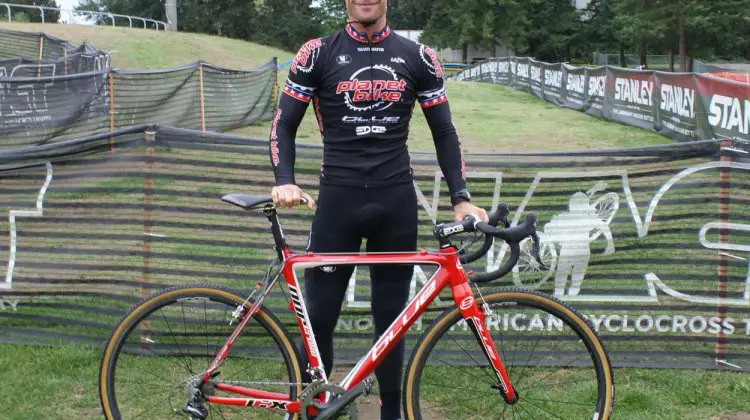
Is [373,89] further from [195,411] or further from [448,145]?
[195,411]

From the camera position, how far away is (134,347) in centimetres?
498

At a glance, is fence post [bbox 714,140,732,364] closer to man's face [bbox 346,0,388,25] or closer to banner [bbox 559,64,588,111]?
man's face [bbox 346,0,388,25]

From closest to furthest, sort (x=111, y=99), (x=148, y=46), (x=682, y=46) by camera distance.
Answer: (x=111, y=99) → (x=148, y=46) → (x=682, y=46)

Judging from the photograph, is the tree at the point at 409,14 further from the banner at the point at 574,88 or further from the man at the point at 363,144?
the man at the point at 363,144

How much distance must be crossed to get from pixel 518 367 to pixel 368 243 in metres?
1.66

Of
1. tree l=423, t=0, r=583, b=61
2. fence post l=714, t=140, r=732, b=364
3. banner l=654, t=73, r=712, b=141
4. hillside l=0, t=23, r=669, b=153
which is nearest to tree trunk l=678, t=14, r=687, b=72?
tree l=423, t=0, r=583, b=61

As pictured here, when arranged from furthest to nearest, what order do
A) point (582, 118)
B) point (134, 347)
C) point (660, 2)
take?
1. point (660, 2)
2. point (582, 118)
3. point (134, 347)

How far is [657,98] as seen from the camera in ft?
65.5

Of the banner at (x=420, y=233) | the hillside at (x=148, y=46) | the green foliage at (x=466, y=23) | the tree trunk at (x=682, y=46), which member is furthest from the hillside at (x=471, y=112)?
the green foliage at (x=466, y=23)

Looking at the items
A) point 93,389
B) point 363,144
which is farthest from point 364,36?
point 93,389

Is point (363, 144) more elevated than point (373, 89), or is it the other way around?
point (373, 89)

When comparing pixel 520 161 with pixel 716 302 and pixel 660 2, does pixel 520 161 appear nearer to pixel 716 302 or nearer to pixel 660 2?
pixel 716 302

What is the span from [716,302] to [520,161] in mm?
1559

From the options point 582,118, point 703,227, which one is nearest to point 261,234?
point 703,227
